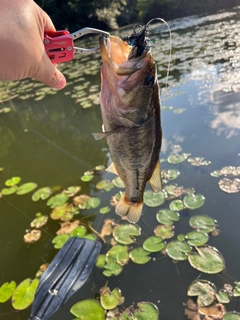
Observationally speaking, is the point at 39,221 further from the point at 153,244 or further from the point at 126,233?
the point at 153,244

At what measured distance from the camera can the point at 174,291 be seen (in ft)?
7.76

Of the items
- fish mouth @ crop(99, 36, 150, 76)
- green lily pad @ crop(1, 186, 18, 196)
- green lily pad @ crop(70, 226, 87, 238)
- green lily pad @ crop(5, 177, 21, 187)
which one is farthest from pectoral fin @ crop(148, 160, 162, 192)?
green lily pad @ crop(5, 177, 21, 187)

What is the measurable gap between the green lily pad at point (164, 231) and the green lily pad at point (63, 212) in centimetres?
104

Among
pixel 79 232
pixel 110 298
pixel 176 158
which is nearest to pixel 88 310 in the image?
pixel 110 298

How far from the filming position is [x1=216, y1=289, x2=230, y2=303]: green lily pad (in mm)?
2193

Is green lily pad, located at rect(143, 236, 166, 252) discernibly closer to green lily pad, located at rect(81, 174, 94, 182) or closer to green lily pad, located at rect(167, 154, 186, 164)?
green lily pad, located at rect(167, 154, 186, 164)

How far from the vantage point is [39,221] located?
11.0 feet

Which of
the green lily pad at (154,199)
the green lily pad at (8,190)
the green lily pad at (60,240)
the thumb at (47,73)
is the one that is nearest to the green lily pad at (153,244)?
the green lily pad at (154,199)

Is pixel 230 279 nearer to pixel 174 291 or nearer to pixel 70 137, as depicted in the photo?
pixel 174 291

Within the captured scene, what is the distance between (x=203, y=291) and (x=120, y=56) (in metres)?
1.89

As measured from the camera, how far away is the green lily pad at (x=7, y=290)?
2523mm

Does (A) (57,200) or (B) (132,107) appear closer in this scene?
(B) (132,107)

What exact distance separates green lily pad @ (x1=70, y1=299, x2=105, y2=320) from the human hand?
6.04 feet

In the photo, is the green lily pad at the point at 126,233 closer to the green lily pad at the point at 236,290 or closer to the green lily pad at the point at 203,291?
the green lily pad at the point at 203,291
